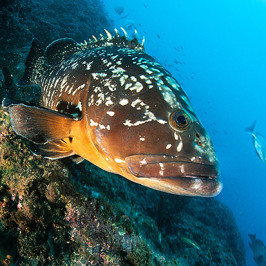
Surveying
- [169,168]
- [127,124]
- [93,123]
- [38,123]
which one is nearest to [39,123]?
[38,123]

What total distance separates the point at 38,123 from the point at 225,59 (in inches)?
5490

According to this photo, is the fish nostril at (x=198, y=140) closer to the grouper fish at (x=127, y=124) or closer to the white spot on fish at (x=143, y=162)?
the grouper fish at (x=127, y=124)

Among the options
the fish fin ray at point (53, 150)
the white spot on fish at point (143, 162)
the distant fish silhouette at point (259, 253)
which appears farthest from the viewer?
the distant fish silhouette at point (259, 253)

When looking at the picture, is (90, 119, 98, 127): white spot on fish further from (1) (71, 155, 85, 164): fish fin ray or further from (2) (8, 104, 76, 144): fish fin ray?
(1) (71, 155, 85, 164): fish fin ray

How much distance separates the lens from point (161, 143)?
1.91 meters

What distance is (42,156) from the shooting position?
2.97 metres

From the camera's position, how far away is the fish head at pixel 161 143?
1810 mm

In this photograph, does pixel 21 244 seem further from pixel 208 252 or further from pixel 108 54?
pixel 208 252

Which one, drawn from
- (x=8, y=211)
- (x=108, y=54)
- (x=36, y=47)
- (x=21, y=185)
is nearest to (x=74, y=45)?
(x=36, y=47)

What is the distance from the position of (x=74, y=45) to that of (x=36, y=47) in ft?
3.22

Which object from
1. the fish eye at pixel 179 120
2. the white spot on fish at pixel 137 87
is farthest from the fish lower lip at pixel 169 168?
the white spot on fish at pixel 137 87

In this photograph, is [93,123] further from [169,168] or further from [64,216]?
[64,216]

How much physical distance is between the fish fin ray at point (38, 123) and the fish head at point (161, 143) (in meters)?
0.68

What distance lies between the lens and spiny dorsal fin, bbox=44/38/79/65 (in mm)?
4129
